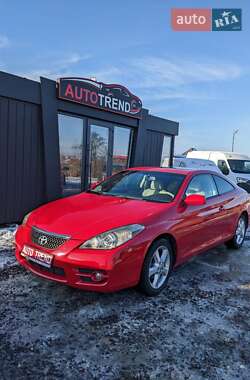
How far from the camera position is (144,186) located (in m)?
5.07

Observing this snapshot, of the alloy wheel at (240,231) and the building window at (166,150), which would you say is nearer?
the alloy wheel at (240,231)

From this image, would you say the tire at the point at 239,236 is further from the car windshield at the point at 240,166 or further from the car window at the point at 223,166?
the car windshield at the point at 240,166

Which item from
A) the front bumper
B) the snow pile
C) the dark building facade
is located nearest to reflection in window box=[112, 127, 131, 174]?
the dark building facade

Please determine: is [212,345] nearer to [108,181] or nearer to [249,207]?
[108,181]

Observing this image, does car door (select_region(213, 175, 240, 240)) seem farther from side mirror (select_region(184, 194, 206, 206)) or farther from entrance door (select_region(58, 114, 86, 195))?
entrance door (select_region(58, 114, 86, 195))

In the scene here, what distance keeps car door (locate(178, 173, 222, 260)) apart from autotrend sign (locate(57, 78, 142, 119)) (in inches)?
156

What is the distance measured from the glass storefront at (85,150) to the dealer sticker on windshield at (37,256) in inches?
181

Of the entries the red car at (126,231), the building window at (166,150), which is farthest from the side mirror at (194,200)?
the building window at (166,150)

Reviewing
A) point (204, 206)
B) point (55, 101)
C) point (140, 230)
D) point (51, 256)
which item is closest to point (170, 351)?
point (140, 230)

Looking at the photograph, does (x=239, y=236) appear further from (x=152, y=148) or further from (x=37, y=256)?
(x=152, y=148)

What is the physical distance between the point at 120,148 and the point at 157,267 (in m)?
6.39

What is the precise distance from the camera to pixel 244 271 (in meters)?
5.21

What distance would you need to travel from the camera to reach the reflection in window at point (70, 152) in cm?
831

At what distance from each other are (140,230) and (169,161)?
8767 mm
